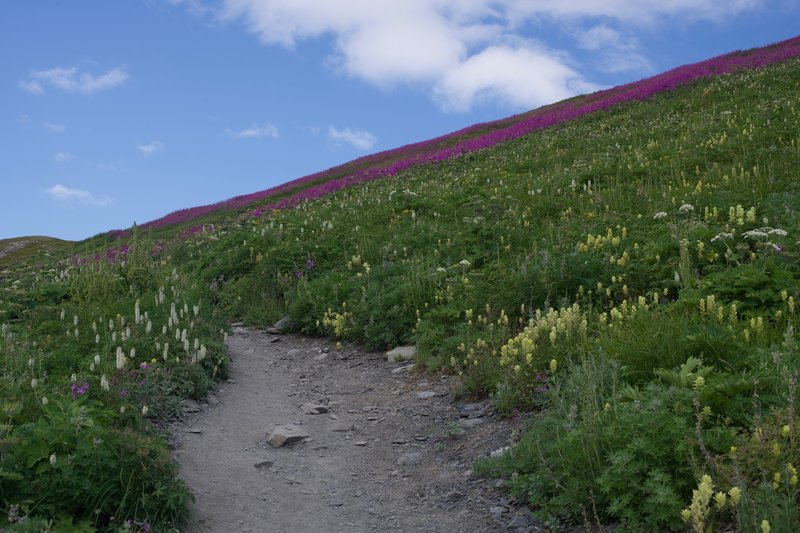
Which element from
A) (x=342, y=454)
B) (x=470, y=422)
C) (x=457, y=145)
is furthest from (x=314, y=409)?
(x=457, y=145)

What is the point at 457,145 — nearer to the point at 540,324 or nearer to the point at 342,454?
the point at 540,324

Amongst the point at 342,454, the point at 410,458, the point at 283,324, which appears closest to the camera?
the point at 410,458

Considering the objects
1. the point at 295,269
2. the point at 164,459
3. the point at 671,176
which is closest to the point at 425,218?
the point at 295,269

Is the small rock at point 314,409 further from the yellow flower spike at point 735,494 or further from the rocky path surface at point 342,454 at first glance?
the yellow flower spike at point 735,494

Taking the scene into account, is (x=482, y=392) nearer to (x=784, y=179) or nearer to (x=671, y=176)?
(x=784, y=179)

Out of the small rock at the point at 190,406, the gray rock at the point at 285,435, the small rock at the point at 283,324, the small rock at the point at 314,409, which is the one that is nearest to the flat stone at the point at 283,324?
the small rock at the point at 283,324

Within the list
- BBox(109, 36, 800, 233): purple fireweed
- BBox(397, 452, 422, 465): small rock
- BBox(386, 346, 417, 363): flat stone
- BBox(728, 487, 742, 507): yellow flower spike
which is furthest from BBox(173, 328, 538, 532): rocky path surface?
BBox(109, 36, 800, 233): purple fireweed

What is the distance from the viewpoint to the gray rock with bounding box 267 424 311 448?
6703mm

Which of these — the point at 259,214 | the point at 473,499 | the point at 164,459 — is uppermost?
the point at 259,214

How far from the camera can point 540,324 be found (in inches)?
272

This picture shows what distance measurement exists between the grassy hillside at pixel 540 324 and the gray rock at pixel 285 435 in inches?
49.4

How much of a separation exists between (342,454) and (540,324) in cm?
254

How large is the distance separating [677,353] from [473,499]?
2.20 metres

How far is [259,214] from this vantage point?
25.1 metres
